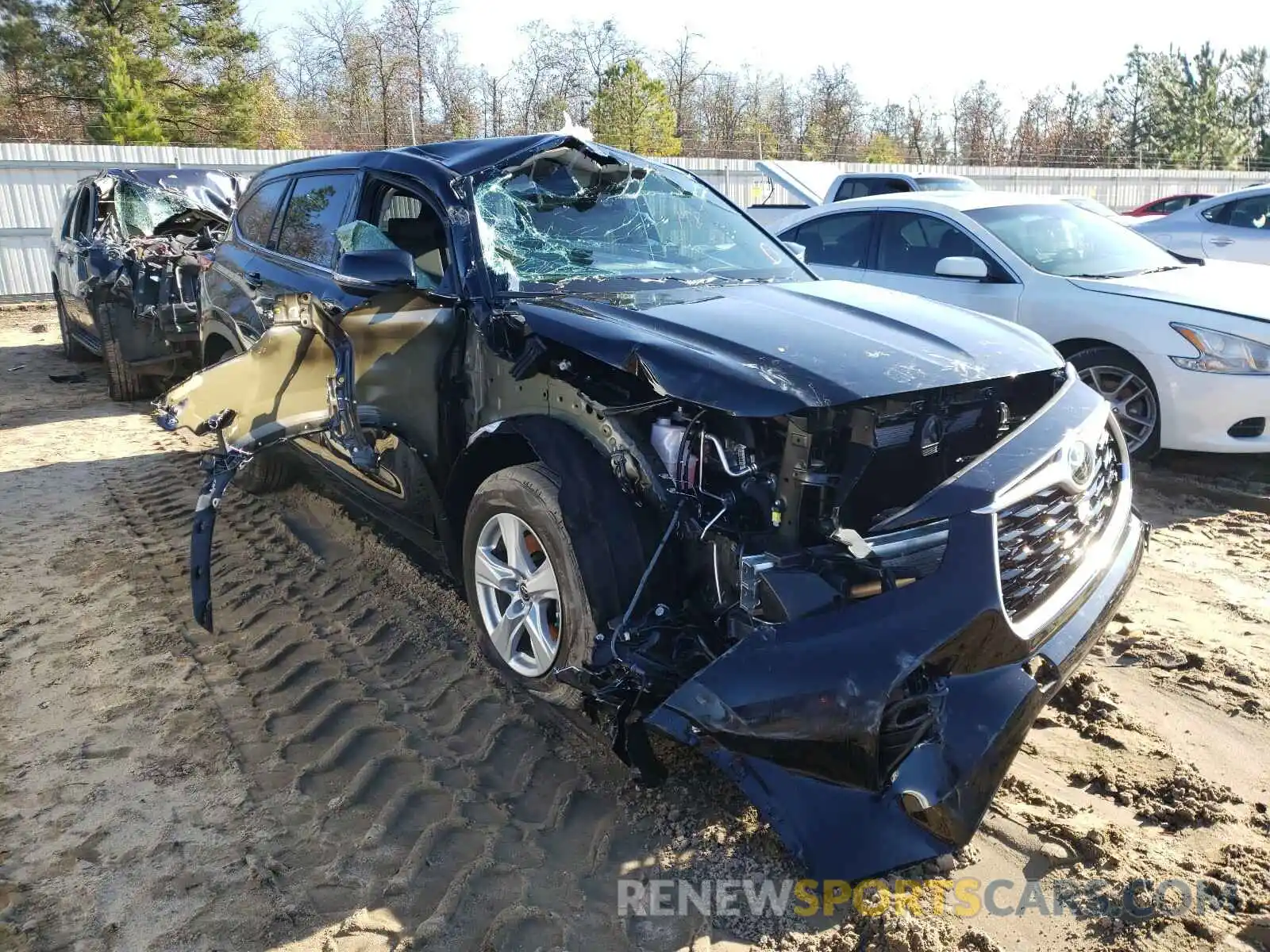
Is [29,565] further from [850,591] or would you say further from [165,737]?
[850,591]

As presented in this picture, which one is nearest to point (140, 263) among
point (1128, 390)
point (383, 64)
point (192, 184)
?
point (192, 184)

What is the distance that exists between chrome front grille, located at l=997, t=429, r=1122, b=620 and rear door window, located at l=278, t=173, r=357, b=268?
125 inches

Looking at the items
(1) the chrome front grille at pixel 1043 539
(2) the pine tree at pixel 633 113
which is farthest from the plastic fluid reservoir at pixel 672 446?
(2) the pine tree at pixel 633 113

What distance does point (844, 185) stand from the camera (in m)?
12.7

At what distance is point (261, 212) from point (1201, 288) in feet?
19.1

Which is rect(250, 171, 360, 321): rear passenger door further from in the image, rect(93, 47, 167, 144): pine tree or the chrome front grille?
rect(93, 47, 167, 144): pine tree

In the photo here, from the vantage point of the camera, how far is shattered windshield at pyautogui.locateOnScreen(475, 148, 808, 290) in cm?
352

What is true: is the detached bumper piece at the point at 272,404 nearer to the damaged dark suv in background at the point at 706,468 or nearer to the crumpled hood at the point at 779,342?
the damaged dark suv in background at the point at 706,468

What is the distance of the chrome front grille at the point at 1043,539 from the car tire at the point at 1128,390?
3.19m

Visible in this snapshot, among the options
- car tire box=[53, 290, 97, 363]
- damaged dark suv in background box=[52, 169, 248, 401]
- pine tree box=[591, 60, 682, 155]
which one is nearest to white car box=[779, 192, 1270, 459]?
damaged dark suv in background box=[52, 169, 248, 401]

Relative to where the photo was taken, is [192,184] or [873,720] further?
[192,184]

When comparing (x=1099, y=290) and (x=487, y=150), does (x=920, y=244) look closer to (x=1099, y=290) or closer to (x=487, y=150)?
(x=1099, y=290)

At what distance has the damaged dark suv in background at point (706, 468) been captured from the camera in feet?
7.20

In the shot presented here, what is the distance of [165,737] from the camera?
3.17 m
